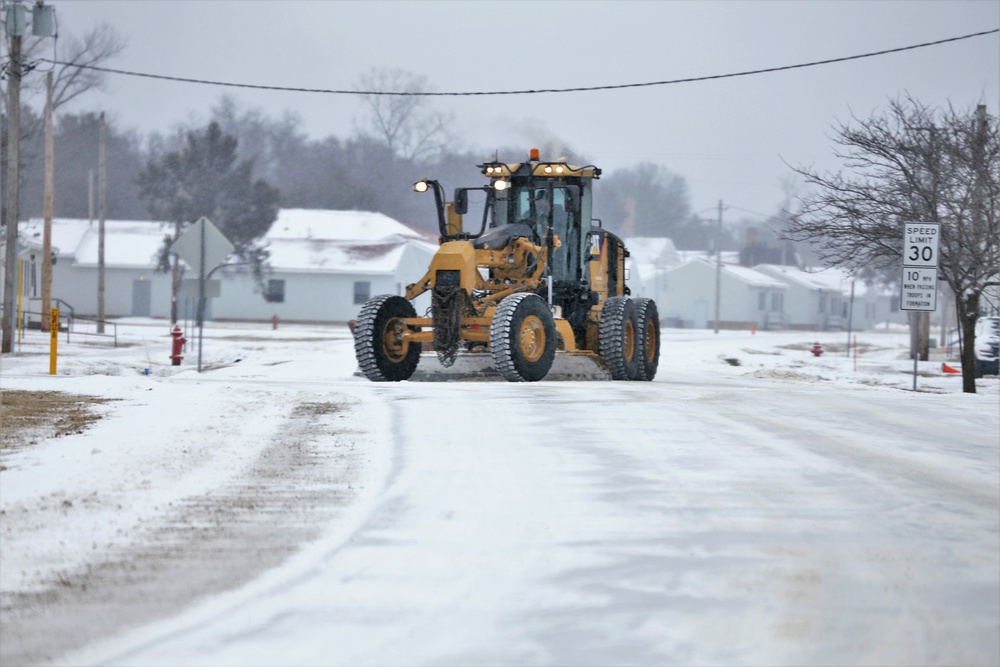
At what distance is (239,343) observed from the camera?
127ft

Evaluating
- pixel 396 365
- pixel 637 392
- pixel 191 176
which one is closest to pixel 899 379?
pixel 396 365

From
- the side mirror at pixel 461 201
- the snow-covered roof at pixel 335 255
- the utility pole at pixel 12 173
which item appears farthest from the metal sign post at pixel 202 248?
the snow-covered roof at pixel 335 255

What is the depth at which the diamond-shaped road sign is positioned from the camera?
20562 millimetres

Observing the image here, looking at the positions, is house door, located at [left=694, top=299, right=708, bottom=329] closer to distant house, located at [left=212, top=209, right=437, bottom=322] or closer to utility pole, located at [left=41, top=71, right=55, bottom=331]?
distant house, located at [left=212, top=209, right=437, bottom=322]

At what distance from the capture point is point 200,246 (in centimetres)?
2083

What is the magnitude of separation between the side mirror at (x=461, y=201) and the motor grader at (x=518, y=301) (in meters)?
0.02

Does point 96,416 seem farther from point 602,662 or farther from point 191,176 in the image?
point 191,176

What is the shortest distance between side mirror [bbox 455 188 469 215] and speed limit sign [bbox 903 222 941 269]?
23.1 ft

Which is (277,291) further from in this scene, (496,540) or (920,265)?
(496,540)

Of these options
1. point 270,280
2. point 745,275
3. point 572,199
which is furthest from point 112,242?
point 572,199

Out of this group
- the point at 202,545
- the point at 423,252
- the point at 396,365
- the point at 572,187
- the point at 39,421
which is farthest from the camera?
the point at 423,252

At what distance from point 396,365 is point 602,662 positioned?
12.4 meters

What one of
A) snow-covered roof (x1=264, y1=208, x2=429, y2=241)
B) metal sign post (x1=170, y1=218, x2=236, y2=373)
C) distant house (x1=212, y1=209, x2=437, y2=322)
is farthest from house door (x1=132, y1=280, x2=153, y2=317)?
metal sign post (x1=170, y1=218, x2=236, y2=373)

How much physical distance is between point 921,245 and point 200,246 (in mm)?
12018
